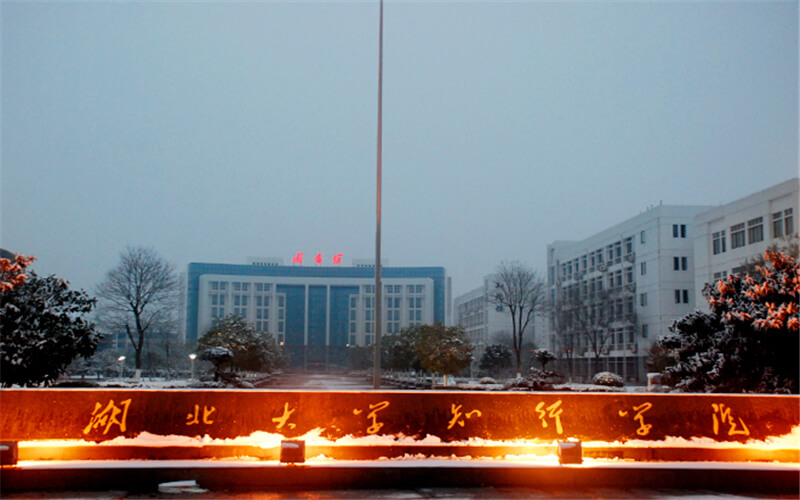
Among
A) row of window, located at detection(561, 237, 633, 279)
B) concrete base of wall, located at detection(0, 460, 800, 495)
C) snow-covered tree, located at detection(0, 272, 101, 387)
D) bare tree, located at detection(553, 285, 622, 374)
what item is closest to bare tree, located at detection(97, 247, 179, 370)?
snow-covered tree, located at detection(0, 272, 101, 387)

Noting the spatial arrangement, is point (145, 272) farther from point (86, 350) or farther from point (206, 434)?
point (206, 434)

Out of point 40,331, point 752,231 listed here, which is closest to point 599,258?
point 752,231

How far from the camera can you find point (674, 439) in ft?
35.3

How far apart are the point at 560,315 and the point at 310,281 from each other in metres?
56.6

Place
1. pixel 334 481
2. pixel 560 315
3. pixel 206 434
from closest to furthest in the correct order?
pixel 334 481
pixel 206 434
pixel 560 315

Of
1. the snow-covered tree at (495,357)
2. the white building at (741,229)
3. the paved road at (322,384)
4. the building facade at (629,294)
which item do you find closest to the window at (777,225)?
the white building at (741,229)

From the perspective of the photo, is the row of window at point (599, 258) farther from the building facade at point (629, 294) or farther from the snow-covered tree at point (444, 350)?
the snow-covered tree at point (444, 350)

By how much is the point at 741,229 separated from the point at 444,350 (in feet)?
59.6

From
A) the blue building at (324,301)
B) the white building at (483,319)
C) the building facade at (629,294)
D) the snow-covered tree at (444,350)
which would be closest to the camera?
the snow-covered tree at (444,350)

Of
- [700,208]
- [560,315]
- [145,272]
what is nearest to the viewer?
[145,272]

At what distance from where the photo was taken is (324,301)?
109 metres

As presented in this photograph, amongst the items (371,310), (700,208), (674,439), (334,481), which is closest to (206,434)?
(334,481)

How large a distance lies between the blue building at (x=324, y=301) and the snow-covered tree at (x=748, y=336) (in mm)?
83296

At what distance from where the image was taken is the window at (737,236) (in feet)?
134
